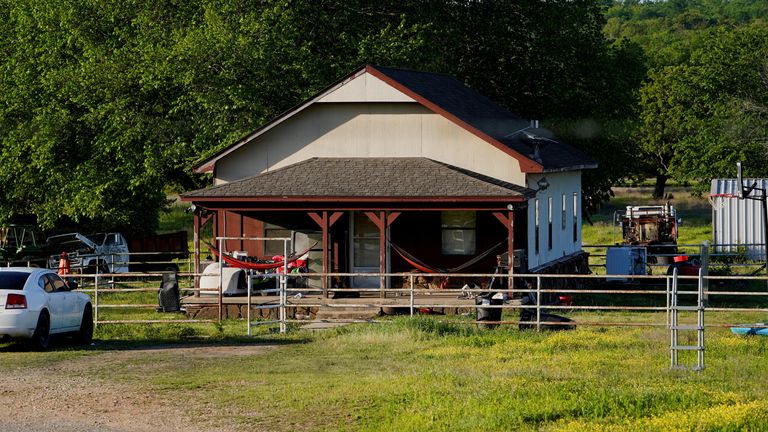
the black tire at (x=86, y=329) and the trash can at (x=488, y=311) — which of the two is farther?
the trash can at (x=488, y=311)

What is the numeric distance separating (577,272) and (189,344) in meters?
20.8

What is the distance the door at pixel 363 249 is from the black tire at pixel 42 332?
41.8 feet

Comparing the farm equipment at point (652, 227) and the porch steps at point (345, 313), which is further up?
the farm equipment at point (652, 227)

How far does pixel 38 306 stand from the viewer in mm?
22766

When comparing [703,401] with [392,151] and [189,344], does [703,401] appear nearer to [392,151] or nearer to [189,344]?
[189,344]

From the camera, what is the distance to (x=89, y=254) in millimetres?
45688

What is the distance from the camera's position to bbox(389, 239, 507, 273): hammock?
106ft

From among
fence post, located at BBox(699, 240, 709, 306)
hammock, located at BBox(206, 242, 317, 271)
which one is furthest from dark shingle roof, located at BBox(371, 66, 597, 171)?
hammock, located at BBox(206, 242, 317, 271)

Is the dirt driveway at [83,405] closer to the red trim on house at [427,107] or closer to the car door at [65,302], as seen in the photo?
the car door at [65,302]

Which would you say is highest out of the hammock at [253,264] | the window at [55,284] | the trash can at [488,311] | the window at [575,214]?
the window at [575,214]

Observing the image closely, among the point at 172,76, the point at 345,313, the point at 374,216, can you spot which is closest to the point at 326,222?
the point at 374,216

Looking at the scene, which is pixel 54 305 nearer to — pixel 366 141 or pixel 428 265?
pixel 428 265

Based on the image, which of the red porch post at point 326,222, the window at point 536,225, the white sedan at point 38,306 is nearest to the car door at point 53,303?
the white sedan at point 38,306

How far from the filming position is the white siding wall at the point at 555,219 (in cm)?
3581
